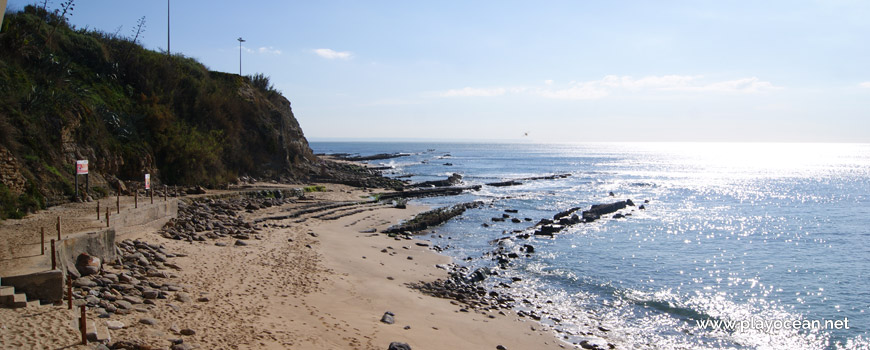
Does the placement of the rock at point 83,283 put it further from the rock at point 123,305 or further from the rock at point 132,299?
the rock at point 123,305

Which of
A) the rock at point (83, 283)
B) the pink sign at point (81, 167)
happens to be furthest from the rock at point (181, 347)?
the pink sign at point (81, 167)

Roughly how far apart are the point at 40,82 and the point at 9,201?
10.6 m

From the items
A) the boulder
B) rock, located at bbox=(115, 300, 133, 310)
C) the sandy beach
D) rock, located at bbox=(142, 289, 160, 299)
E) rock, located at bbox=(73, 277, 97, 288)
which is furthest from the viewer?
the boulder

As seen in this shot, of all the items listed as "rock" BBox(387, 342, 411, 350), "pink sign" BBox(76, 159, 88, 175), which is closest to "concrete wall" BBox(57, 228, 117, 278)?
"pink sign" BBox(76, 159, 88, 175)

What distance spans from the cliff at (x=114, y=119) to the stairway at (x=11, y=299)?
26.0 ft

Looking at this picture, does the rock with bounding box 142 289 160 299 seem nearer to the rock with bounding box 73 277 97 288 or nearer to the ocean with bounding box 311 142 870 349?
the rock with bounding box 73 277 97 288

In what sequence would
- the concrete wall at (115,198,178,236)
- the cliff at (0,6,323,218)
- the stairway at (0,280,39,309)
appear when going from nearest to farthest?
the stairway at (0,280,39,309)
the concrete wall at (115,198,178,236)
the cliff at (0,6,323,218)

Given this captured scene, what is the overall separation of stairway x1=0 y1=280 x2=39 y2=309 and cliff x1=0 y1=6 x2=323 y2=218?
7.93 m

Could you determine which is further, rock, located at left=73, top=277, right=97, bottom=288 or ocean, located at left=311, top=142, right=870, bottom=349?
ocean, located at left=311, top=142, right=870, bottom=349

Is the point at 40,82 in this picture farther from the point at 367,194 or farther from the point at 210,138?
the point at 367,194

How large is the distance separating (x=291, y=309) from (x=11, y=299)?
546cm

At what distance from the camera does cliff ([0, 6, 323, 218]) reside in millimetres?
19828

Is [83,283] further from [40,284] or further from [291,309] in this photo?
[291,309]

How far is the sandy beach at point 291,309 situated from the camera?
969cm
